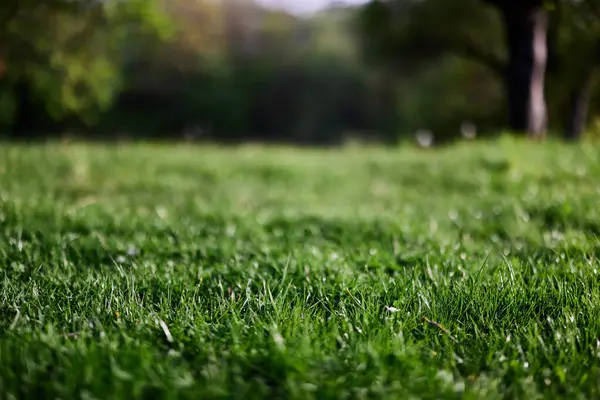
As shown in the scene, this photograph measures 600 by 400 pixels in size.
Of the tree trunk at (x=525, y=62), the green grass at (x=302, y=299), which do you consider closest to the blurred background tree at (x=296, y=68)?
the tree trunk at (x=525, y=62)

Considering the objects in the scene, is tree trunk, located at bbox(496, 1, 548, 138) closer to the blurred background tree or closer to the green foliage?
the blurred background tree

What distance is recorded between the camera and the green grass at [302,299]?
78.5 inches

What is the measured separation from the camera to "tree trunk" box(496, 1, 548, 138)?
A: 1056 centimetres

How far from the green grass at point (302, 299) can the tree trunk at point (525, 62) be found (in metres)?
6.25

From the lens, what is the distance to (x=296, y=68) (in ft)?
137

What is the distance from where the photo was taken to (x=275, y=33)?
45750 mm

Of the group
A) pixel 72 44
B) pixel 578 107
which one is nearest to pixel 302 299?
pixel 72 44

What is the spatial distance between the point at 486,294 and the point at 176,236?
2570mm

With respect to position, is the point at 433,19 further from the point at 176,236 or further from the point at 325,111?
the point at 325,111

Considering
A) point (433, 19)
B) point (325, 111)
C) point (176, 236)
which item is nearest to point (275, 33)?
point (325, 111)

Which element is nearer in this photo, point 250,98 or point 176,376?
point 176,376

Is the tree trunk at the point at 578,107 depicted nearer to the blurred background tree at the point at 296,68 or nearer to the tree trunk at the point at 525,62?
the blurred background tree at the point at 296,68

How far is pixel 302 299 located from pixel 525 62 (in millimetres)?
10308

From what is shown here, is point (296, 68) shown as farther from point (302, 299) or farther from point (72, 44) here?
point (302, 299)
